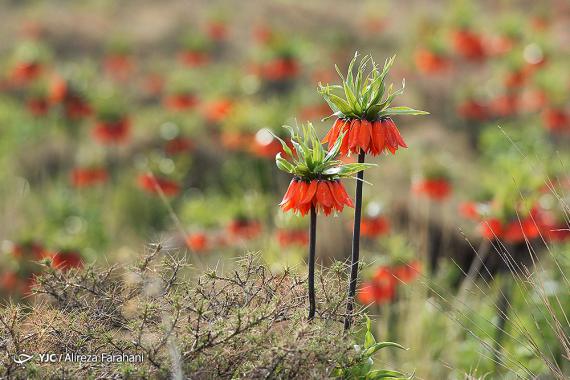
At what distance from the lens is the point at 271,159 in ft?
24.2

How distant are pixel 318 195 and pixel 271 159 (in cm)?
506

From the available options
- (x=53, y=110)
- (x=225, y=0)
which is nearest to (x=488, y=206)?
(x=53, y=110)

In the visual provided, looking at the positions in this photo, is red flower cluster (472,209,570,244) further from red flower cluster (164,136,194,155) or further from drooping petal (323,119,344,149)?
red flower cluster (164,136,194,155)

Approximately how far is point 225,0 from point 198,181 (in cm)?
1079

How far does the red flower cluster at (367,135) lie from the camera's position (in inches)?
95.8

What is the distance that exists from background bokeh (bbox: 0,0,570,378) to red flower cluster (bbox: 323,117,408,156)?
0.38 meters

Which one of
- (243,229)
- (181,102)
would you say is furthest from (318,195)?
(181,102)

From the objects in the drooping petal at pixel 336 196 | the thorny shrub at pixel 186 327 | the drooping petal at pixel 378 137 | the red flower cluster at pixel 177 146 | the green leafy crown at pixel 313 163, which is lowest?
the red flower cluster at pixel 177 146

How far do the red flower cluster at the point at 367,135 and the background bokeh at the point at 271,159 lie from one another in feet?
1.25

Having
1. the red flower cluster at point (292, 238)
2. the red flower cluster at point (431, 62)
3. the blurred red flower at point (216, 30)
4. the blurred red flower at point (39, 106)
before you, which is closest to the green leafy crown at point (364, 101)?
the red flower cluster at point (292, 238)

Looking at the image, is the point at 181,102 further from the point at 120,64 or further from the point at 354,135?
the point at 354,135

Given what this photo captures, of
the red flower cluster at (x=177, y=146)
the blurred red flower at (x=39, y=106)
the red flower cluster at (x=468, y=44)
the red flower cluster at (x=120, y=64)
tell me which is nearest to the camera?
the red flower cluster at (x=177, y=146)

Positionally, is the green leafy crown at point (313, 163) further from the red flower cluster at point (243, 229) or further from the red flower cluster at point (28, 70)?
the red flower cluster at point (28, 70)

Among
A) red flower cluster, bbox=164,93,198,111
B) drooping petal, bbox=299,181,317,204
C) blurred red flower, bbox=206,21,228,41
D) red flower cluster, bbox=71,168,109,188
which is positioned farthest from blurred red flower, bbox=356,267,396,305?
blurred red flower, bbox=206,21,228,41
